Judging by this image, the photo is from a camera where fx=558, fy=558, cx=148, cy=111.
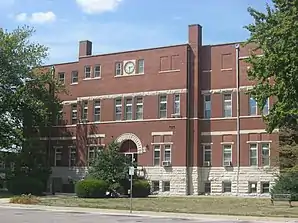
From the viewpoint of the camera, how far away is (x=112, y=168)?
4681 centimetres

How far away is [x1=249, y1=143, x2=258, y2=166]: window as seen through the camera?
49062 millimetres

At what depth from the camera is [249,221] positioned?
78.9 ft

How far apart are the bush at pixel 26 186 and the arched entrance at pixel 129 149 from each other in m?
9.23

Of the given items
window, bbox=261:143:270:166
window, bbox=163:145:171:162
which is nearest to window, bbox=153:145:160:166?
window, bbox=163:145:171:162

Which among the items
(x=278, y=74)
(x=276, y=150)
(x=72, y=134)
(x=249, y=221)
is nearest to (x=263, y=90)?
(x=278, y=74)

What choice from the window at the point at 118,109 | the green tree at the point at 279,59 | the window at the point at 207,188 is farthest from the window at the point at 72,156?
the green tree at the point at 279,59

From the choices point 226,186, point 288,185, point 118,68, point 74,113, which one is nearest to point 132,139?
point 118,68

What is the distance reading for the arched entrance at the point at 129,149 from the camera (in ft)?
176

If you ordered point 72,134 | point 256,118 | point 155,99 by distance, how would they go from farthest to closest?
point 72,134
point 155,99
point 256,118

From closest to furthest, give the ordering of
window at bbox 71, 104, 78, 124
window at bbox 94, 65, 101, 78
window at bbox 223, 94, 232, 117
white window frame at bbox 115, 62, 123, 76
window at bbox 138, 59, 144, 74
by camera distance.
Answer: window at bbox 223, 94, 232, 117 < window at bbox 138, 59, 144, 74 < white window frame at bbox 115, 62, 123, 76 < window at bbox 94, 65, 101, 78 < window at bbox 71, 104, 78, 124

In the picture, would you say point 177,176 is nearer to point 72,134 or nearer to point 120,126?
point 120,126

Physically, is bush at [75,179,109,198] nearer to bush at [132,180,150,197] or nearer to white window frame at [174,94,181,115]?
bush at [132,180,150,197]

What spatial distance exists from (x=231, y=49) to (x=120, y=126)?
42.8 feet

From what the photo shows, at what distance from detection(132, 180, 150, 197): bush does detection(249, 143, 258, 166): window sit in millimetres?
9358
